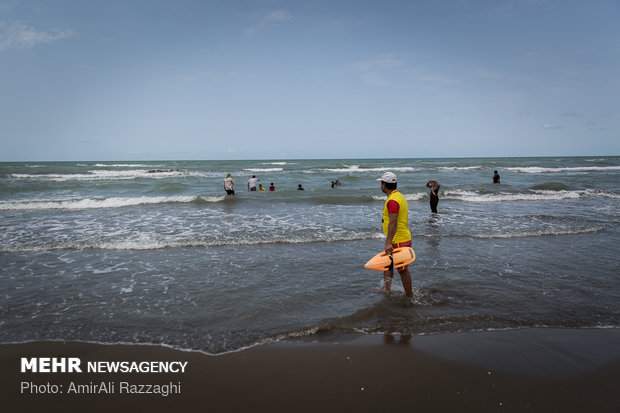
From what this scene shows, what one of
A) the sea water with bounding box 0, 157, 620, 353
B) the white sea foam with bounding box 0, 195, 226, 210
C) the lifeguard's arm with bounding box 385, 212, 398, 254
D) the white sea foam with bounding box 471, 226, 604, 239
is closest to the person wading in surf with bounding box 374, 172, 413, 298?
the lifeguard's arm with bounding box 385, 212, 398, 254

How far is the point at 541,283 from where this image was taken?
19.1ft

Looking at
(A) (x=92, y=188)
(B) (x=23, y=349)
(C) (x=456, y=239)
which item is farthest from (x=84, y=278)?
(A) (x=92, y=188)

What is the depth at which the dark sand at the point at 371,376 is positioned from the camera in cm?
292

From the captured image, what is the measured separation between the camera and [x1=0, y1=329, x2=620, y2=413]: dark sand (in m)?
2.92

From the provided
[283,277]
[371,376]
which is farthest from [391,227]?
[283,277]

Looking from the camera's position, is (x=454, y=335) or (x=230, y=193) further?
(x=230, y=193)

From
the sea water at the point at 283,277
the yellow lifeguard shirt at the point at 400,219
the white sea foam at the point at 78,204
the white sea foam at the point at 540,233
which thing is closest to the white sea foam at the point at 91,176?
the white sea foam at the point at 78,204

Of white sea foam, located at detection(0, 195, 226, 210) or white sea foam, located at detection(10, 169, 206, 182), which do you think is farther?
white sea foam, located at detection(10, 169, 206, 182)

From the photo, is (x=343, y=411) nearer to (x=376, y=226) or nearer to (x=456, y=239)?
(x=456, y=239)

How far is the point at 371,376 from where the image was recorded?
3262 millimetres

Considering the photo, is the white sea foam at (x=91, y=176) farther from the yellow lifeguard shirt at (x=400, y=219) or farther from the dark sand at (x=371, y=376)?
the dark sand at (x=371, y=376)

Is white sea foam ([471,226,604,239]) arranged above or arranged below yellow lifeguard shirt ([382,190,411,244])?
below

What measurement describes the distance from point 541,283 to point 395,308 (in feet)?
10.1

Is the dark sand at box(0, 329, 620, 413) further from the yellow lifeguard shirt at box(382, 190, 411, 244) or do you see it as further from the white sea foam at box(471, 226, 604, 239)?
the white sea foam at box(471, 226, 604, 239)
